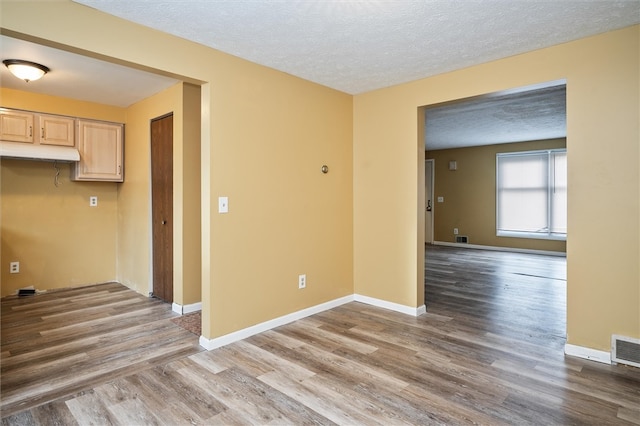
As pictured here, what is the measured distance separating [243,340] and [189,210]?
152cm

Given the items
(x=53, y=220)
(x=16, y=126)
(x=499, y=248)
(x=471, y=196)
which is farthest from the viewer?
(x=471, y=196)

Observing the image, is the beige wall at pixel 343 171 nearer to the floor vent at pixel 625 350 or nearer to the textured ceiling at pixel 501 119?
the floor vent at pixel 625 350

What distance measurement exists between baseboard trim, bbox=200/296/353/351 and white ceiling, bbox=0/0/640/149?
233 cm

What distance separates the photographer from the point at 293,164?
352 centimetres

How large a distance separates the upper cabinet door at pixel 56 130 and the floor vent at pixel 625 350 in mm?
5725

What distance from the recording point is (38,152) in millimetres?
4004

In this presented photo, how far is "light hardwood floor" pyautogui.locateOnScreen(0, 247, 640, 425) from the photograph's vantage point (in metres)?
2.00

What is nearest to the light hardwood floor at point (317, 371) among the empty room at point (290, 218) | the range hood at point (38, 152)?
the empty room at point (290, 218)

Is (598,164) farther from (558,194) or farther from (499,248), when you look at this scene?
(499,248)

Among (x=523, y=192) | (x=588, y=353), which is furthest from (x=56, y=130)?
(x=523, y=192)

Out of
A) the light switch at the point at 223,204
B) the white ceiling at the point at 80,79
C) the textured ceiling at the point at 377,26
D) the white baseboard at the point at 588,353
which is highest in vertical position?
the white ceiling at the point at 80,79

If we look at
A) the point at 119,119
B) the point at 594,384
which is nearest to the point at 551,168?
the point at 594,384

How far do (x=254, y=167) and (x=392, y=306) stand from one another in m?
2.08

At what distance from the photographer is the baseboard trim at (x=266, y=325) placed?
2.89m
